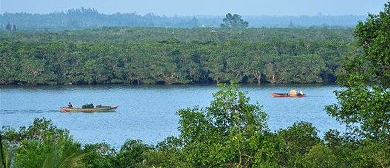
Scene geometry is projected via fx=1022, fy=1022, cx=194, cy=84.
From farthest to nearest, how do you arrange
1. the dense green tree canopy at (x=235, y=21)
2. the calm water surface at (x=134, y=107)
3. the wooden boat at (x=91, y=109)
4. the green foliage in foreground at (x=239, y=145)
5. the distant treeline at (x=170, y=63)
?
the dense green tree canopy at (x=235, y=21) → the distant treeline at (x=170, y=63) → the wooden boat at (x=91, y=109) → the calm water surface at (x=134, y=107) → the green foliage in foreground at (x=239, y=145)

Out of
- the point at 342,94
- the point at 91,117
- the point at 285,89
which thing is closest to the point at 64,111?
the point at 91,117

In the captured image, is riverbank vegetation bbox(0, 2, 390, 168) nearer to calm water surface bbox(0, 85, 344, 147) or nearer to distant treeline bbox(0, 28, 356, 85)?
calm water surface bbox(0, 85, 344, 147)

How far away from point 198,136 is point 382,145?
2.80 m

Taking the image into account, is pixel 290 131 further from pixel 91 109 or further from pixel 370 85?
pixel 91 109

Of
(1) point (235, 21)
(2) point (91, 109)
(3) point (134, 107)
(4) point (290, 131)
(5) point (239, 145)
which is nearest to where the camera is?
(5) point (239, 145)

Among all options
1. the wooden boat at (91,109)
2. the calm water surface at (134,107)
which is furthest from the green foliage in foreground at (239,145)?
the wooden boat at (91,109)

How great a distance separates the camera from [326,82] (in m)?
80.0

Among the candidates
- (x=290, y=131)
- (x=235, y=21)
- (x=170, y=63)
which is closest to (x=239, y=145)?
(x=290, y=131)

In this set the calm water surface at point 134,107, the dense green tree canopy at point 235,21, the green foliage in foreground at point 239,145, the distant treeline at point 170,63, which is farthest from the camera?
the dense green tree canopy at point 235,21

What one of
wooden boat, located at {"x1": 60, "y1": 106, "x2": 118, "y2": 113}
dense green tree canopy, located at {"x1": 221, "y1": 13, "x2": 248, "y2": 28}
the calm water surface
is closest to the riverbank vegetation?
the calm water surface

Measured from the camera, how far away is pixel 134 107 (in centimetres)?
6250

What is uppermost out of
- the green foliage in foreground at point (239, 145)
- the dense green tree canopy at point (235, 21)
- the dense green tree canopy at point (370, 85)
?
the dense green tree canopy at point (370, 85)

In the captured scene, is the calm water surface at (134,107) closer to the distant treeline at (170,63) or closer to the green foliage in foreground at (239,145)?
the distant treeline at (170,63)

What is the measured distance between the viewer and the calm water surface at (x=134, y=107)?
48.6 meters
